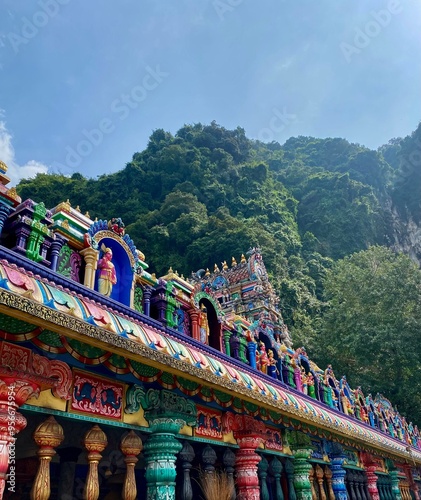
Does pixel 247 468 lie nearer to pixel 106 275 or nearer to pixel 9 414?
pixel 106 275

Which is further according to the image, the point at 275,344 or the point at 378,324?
the point at 378,324

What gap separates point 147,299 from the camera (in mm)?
6809

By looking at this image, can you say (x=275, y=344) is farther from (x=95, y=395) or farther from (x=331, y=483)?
(x=95, y=395)

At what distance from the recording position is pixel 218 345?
852 centimetres

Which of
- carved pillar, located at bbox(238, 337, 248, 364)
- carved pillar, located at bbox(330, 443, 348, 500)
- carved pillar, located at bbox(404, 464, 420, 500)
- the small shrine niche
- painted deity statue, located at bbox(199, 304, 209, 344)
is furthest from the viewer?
carved pillar, located at bbox(404, 464, 420, 500)

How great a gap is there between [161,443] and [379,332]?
18737 mm

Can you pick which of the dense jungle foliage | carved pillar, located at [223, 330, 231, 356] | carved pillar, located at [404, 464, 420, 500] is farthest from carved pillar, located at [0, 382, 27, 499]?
the dense jungle foliage

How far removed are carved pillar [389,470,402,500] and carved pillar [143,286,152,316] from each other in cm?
1029

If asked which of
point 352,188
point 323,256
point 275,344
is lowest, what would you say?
point 275,344

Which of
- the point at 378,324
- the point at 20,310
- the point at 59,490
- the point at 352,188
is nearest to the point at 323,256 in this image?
the point at 352,188

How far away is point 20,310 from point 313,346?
2503cm

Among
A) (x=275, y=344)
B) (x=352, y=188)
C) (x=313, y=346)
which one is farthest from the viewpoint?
(x=352, y=188)

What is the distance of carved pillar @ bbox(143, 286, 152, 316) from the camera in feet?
22.0

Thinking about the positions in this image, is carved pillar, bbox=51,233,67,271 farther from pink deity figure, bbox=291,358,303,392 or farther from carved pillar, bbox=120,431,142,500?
pink deity figure, bbox=291,358,303,392
